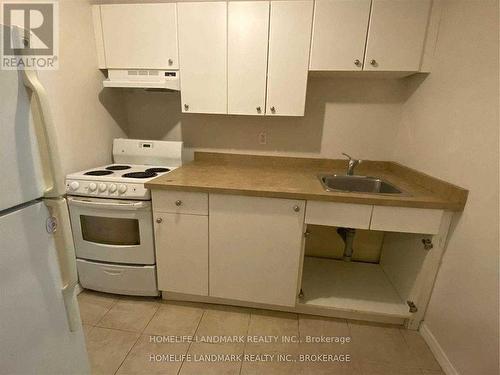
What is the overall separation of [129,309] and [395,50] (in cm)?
250

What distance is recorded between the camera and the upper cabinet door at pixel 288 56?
5.21 ft

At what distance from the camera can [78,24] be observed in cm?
169

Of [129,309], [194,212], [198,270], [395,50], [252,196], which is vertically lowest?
[129,309]

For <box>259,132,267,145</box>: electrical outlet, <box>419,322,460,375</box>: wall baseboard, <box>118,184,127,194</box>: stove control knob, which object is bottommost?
<box>419,322,460,375</box>: wall baseboard

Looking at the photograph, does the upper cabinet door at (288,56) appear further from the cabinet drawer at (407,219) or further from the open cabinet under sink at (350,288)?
the open cabinet under sink at (350,288)

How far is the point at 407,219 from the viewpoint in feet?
4.63

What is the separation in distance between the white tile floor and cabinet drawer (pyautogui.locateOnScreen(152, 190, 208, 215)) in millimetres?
752

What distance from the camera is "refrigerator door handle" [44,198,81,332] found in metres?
0.79

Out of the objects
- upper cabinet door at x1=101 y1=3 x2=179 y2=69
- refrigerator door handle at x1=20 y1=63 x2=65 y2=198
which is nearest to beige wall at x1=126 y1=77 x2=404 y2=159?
upper cabinet door at x1=101 y1=3 x2=179 y2=69

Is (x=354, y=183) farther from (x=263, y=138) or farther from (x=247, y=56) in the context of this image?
(x=247, y=56)

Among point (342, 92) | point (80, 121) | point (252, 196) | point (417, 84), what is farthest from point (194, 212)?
point (417, 84)

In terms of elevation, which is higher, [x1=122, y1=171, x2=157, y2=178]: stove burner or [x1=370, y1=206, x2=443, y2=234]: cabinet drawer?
[x1=122, y1=171, x2=157, y2=178]: stove burner

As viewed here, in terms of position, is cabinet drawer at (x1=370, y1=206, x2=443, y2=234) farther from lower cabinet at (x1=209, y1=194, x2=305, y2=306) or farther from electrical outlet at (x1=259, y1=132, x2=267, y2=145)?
electrical outlet at (x1=259, y1=132, x2=267, y2=145)

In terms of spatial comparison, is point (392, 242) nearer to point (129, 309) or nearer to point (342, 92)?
point (342, 92)
